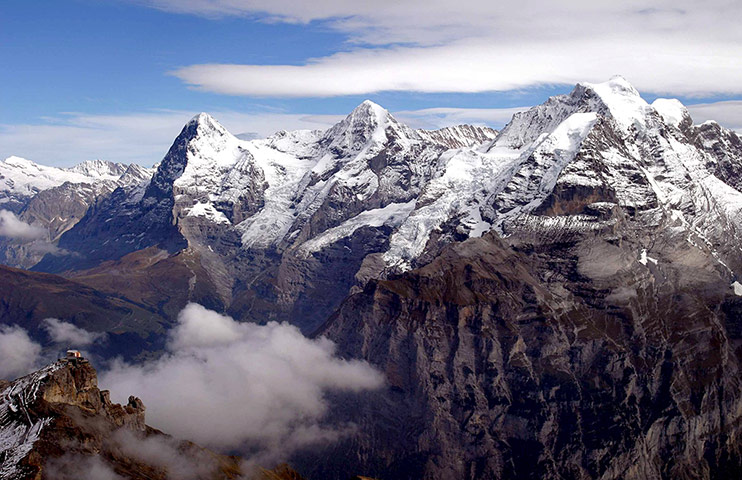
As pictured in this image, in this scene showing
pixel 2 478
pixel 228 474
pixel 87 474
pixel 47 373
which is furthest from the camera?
pixel 228 474

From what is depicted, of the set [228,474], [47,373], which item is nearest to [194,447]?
[228,474]

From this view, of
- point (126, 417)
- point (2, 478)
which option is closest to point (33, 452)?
point (2, 478)

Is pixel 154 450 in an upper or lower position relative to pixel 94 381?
lower

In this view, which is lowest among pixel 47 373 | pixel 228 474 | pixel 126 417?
pixel 228 474

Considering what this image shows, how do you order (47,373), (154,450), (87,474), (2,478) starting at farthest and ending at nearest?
(154,450) < (47,373) < (87,474) < (2,478)

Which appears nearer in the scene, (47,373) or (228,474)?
(47,373)

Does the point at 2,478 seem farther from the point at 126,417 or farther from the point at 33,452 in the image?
the point at 126,417
